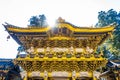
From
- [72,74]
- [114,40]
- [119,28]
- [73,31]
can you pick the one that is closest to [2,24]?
[73,31]

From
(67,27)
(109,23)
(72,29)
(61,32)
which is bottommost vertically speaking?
(61,32)

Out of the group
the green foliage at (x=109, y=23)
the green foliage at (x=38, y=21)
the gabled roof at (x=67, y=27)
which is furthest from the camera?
the green foliage at (x=38, y=21)

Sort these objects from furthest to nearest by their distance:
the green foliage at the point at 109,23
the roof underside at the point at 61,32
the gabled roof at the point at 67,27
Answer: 1. the green foliage at the point at 109,23
2. the roof underside at the point at 61,32
3. the gabled roof at the point at 67,27

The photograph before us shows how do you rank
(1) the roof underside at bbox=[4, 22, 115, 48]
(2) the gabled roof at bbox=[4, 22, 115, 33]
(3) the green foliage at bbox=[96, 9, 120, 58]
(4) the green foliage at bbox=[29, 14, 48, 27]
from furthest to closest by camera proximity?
(4) the green foliage at bbox=[29, 14, 48, 27]
(3) the green foliage at bbox=[96, 9, 120, 58]
(1) the roof underside at bbox=[4, 22, 115, 48]
(2) the gabled roof at bbox=[4, 22, 115, 33]

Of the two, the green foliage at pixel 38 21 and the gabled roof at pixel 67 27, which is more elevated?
the green foliage at pixel 38 21

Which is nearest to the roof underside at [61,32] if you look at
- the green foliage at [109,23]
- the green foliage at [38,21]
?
the green foliage at [109,23]

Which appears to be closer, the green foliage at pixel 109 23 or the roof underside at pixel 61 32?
the roof underside at pixel 61 32

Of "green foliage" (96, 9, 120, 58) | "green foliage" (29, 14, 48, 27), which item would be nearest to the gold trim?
"green foliage" (96, 9, 120, 58)

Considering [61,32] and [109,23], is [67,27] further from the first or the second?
[109,23]

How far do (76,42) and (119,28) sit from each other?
78.7 feet

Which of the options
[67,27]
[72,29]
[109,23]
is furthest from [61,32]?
[109,23]

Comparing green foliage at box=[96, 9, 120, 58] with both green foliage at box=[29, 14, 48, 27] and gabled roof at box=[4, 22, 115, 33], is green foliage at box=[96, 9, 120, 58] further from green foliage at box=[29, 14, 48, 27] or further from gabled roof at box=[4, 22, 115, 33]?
gabled roof at box=[4, 22, 115, 33]

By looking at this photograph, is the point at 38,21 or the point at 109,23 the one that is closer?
the point at 109,23

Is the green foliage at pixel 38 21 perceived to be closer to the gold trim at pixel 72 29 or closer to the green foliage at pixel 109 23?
the green foliage at pixel 109 23
